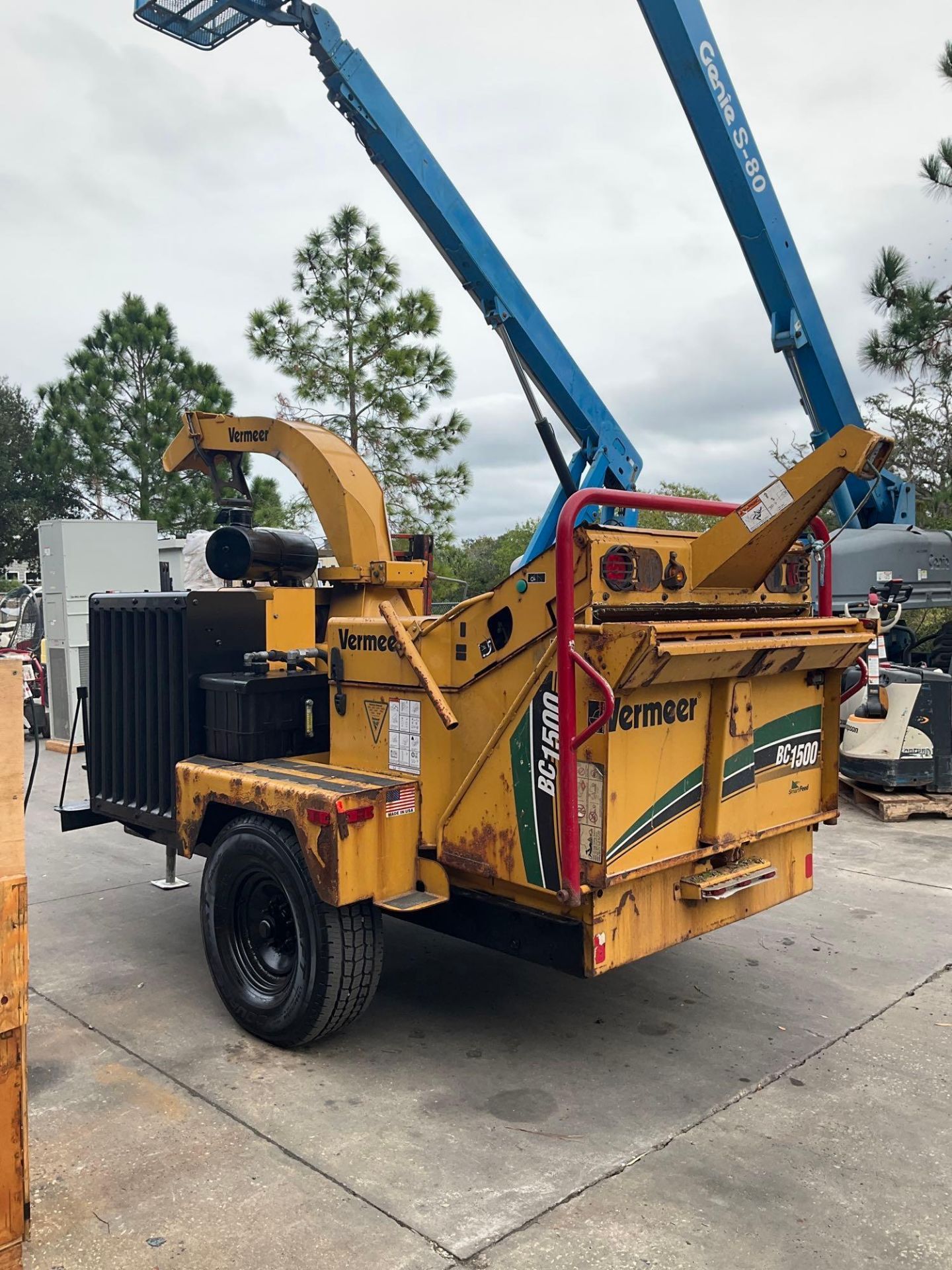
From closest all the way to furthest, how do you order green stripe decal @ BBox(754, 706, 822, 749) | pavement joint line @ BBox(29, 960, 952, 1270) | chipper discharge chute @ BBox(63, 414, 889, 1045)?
pavement joint line @ BBox(29, 960, 952, 1270), chipper discharge chute @ BBox(63, 414, 889, 1045), green stripe decal @ BBox(754, 706, 822, 749)

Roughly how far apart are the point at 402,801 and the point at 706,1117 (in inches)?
61.8

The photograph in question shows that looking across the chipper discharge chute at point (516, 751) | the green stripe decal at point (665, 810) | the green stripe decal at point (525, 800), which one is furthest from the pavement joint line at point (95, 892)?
the green stripe decal at point (665, 810)

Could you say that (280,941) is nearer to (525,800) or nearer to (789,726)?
(525,800)

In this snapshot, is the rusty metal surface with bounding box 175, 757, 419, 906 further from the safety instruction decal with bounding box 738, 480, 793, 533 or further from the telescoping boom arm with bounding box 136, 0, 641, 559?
the telescoping boom arm with bounding box 136, 0, 641, 559

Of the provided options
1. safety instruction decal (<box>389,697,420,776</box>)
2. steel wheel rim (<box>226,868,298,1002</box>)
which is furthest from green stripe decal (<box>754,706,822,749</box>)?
steel wheel rim (<box>226,868,298,1002</box>)

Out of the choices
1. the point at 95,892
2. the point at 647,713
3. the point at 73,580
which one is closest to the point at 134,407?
the point at 73,580

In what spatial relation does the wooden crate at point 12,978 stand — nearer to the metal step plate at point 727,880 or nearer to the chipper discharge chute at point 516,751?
the chipper discharge chute at point 516,751

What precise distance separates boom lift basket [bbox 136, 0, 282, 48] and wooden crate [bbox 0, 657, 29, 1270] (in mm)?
7608

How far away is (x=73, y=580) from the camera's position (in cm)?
1202

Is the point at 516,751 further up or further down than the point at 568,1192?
further up

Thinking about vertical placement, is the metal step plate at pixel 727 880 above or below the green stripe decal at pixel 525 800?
below

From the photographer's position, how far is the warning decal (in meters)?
4.30

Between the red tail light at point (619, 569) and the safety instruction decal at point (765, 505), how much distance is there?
0.49m

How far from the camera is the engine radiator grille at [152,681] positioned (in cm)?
482
